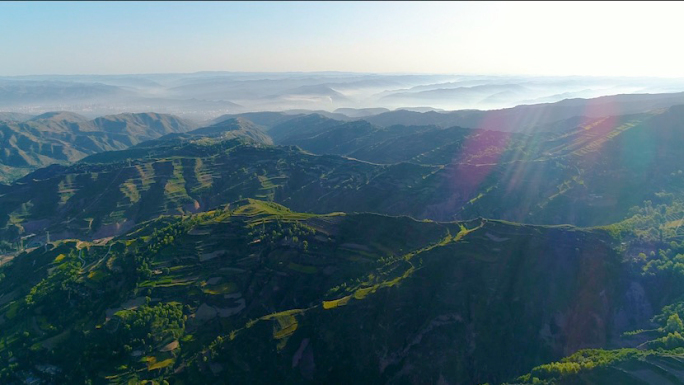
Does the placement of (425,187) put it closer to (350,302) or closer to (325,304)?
(350,302)

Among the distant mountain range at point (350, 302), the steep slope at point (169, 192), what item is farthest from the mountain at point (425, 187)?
the distant mountain range at point (350, 302)

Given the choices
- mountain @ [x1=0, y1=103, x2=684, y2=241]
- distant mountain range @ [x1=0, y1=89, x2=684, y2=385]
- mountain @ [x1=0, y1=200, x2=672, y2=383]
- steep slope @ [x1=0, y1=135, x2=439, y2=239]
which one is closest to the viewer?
distant mountain range @ [x1=0, y1=89, x2=684, y2=385]

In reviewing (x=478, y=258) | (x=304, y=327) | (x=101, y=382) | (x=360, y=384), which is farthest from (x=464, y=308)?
(x=101, y=382)

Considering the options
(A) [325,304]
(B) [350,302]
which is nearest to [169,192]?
(A) [325,304]

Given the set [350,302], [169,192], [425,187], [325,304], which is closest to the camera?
[350,302]

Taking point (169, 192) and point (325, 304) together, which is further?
point (169, 192)

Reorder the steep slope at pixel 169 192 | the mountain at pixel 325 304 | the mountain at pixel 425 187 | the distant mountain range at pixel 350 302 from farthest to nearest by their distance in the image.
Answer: the steep slope at pixel 169 192, the mountain at pixel 425 187, the mountain at pixel 325 304, the distant mountain range at pixel 350 302

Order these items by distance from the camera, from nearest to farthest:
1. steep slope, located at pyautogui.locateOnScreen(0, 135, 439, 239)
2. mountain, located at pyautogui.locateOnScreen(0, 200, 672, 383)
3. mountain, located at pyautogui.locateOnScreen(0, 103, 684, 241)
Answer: mountain, located at pyautogui.locateOnScreen(0, 200, 672, 383), mountain, located at pyautogui.locateOnScreen(0, 103, 684, 241), steep slope, located at pyautogui.locateOnScreen(0, 135, 439, 239)

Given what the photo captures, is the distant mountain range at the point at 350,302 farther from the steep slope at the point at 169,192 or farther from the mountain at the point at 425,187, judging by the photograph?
the steep slope at the point at 169,192

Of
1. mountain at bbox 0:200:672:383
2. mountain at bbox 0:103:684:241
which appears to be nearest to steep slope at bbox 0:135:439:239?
mountain at bbox 0:103:684:241

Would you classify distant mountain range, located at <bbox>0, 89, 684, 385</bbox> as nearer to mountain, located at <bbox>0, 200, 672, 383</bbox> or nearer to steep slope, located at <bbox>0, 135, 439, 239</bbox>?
mountain, located at <bbox>0, 200, 672, 383</bbox>

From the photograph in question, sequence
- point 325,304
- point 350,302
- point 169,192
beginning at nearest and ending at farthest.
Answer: point 350,302, point 325,304, point 169,192
